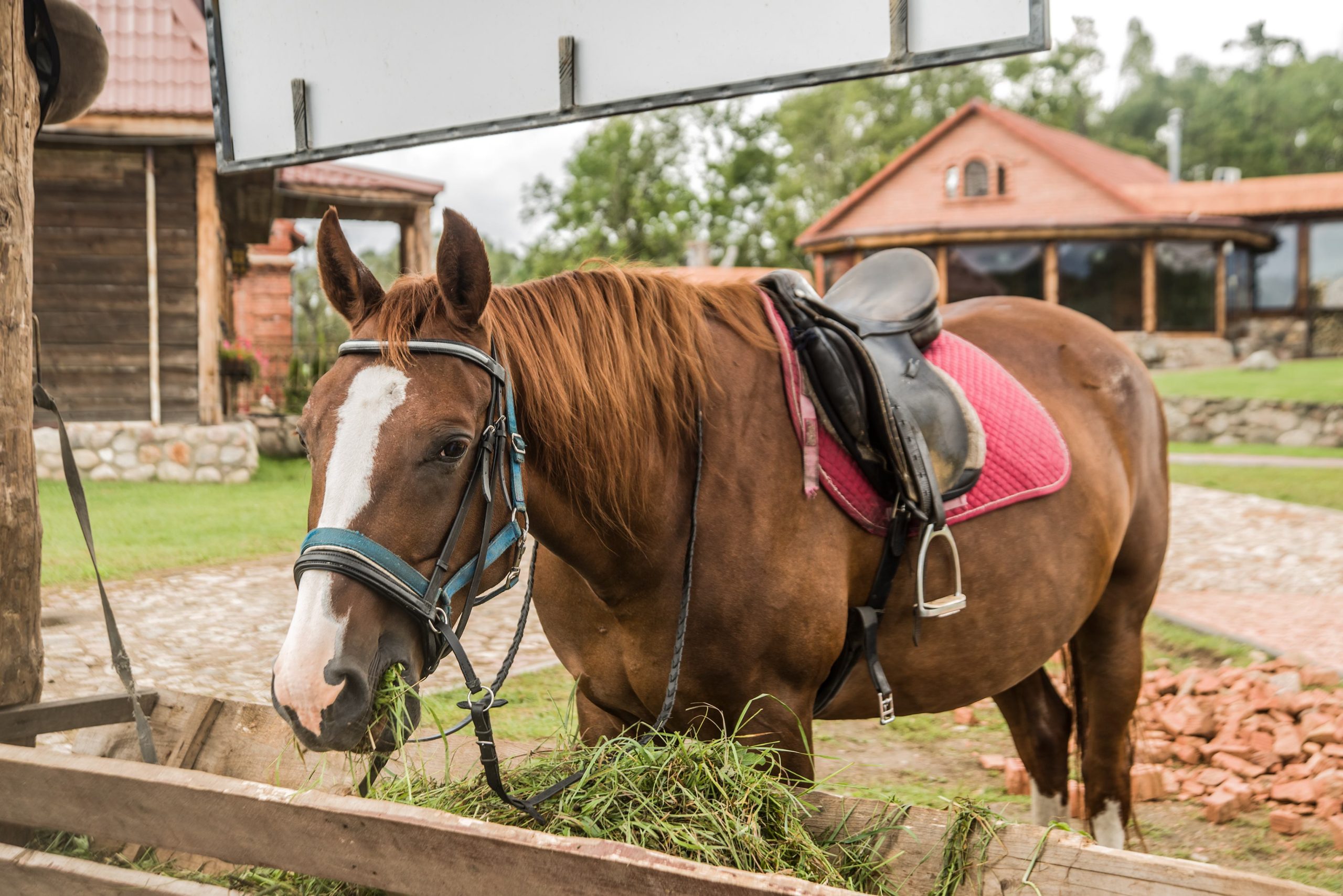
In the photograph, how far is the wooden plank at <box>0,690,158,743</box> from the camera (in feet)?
8.27

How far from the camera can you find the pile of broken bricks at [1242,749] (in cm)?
361

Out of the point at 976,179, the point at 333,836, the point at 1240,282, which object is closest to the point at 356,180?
the point at 333,836

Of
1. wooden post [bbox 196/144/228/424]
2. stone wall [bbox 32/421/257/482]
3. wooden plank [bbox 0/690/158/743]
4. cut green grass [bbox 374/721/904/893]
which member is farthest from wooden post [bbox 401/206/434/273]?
cut green grass [bbox 374/721/904/893]

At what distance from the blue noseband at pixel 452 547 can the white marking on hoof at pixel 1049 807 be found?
2.38 m

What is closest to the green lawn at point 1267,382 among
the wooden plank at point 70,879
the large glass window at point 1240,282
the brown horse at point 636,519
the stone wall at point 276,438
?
the large glass window at point 1240,282

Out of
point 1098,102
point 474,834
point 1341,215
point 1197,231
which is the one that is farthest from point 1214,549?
point 1098,102

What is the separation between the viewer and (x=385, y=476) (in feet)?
5.51

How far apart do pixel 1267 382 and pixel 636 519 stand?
20.0 metres

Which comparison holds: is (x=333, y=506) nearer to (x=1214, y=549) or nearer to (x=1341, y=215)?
(x=1214, y=549)

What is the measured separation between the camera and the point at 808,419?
2260 mm

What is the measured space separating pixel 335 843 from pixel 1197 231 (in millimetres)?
25997

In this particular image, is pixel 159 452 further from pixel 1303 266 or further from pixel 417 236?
pixel 1303 266

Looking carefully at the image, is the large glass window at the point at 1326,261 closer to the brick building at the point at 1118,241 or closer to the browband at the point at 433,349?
the brick building at the point at 1118,241

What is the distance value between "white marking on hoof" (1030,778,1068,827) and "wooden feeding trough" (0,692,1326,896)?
5.96 feet
